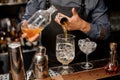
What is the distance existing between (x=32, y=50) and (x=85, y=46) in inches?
57.2

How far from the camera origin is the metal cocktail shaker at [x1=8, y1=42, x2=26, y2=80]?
4.49 feet

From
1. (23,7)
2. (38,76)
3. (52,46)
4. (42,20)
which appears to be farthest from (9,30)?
(38,76)

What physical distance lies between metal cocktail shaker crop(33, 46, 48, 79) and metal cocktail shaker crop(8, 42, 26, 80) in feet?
0.26

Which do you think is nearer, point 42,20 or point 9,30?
point 42,20

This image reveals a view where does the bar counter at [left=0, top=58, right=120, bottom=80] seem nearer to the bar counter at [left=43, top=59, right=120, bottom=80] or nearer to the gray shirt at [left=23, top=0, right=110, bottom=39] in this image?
the bar counter at [left=43, top=59, right=120, bottom=80]

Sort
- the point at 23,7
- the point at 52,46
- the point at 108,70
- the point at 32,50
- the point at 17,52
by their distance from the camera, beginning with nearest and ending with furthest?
the point at 17,52
the point at 108,70
the point at 52,46
the point at 32,50
the point at 23,7

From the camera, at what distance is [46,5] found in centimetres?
217

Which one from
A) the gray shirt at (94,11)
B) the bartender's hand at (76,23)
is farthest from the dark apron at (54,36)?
the bartender's hand at (76,23)

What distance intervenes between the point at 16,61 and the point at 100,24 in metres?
0.84

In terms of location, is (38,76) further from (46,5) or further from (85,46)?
(46,5)

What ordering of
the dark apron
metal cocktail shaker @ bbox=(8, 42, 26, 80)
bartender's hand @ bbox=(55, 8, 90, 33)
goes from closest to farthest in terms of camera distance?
metal cocktail shaker @ bbox=(8, 42, 26, 80), bartender's hand @ bbox=(55, 8, 90, 33), the dark apron

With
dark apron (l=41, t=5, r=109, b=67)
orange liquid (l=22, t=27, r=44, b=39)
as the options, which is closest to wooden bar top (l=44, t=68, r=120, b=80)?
orange liquid (l=22, t=27, r=44, b=39)

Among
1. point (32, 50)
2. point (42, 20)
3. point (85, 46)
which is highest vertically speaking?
point (42, 20)

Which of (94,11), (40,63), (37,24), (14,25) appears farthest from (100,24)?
(14,25)
